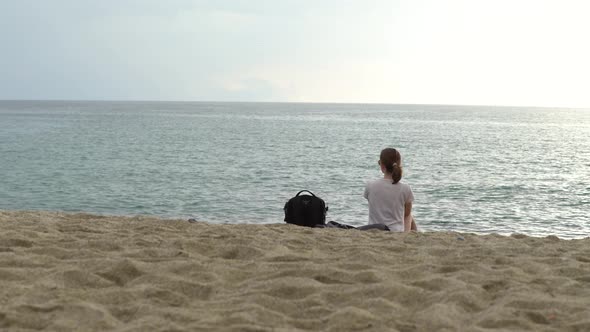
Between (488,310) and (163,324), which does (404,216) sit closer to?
(488,310)

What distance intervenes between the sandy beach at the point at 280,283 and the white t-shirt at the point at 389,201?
1.45 metres

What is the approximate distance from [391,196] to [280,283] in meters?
4.17

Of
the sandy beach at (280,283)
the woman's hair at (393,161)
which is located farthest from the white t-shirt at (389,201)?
the sandy beach at (280,283)

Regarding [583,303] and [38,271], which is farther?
[38,271]

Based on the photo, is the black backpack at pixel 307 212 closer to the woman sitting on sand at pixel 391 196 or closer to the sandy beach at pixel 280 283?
the woman sitting on sand at pixel 391 196

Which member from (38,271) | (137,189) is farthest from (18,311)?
(137,189)

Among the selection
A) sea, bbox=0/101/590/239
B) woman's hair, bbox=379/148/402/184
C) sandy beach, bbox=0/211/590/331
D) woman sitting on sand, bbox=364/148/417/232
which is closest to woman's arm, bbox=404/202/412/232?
woman sitting on sand, bbox=364/148/417/232

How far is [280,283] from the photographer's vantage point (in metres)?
5.05

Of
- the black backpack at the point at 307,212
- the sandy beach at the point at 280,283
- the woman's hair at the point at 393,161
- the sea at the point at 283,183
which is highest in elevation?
the woman's hair at the point at 393,161

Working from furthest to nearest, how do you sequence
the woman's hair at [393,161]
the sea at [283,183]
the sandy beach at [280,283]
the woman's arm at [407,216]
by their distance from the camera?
1. the sea at [283,183]
2. the woman's arm at [407,216]
3. the woman's hair at [393,161]
4. the sandy beach at [280,283]

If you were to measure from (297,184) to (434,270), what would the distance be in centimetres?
2129

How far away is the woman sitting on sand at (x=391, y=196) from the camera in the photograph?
8.83m

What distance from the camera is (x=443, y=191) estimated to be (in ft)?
81.5

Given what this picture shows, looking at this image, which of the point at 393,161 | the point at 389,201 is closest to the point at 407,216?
the point at 389,201
